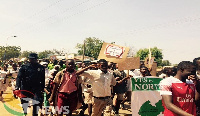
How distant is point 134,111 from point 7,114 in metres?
4.81

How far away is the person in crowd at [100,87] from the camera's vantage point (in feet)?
19.1

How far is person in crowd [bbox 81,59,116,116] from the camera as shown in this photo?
582cm

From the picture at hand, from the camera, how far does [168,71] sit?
7773 mm

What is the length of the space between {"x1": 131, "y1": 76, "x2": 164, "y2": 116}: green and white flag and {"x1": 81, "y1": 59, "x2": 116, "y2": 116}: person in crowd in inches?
28.3

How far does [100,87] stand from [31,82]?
6.48ft

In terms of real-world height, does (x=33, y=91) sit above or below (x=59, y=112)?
above

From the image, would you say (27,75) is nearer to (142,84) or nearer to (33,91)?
(33,91)

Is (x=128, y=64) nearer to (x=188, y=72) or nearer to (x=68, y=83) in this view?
(x=68, y=83)

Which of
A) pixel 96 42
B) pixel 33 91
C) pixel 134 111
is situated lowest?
pixel 134 111

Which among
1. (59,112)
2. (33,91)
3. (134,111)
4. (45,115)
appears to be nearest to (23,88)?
(33,91)

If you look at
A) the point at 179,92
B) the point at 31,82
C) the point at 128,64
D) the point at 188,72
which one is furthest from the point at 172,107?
the point at 31,82

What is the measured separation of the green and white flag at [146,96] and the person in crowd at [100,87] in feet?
2.36

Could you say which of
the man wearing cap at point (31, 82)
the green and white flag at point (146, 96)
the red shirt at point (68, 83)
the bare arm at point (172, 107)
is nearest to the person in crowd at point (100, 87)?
the red shirt at point (68, 83)

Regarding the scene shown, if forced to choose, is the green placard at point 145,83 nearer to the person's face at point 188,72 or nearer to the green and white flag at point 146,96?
the green and white flag at point 146,96
